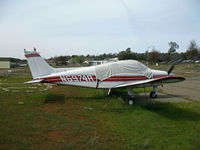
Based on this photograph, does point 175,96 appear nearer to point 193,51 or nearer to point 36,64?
point 36,64

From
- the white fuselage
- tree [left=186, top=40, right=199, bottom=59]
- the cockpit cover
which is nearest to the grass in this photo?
the white fuselage

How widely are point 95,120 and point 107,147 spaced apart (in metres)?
2.06

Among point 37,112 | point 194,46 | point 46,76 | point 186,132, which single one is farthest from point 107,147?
point 194,46

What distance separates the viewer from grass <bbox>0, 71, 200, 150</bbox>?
4133 mm

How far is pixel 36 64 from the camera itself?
9586 millimetres

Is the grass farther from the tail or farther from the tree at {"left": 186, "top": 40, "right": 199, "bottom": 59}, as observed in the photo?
the tree at {"left": 186, "top": 40, "right": 199, "bottom": 59}

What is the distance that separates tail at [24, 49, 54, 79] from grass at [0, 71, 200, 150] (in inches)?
93.7

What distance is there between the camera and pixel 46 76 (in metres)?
9.38

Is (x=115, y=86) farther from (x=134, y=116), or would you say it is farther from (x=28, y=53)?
(x=28, y=53)

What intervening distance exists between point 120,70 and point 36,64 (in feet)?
16.0

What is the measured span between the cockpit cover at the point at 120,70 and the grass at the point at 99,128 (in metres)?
2.26

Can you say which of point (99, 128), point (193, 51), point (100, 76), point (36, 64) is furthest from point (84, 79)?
point (193, 51)

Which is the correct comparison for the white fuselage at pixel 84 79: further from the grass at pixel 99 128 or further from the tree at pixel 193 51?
the tree at pixel 193 51

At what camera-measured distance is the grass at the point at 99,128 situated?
4133 millimetres
